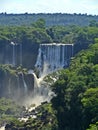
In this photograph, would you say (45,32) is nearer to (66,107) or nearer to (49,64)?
(49,64)

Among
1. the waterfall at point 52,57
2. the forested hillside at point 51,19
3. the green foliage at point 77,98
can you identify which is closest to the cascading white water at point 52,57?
the waterfall at point 52,57

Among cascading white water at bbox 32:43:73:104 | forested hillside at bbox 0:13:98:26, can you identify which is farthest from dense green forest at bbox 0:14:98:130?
forested hillside at bbox 0:13:98:26

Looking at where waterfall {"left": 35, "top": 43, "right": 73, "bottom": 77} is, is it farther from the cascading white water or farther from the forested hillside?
the forested hillside

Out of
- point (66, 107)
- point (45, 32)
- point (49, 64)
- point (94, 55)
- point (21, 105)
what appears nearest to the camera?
point (66, 107)

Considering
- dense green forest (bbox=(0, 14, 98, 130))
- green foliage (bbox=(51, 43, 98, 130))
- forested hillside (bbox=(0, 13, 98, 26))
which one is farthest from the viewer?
forested hillside (bbox=(0, 13, 98, 26))

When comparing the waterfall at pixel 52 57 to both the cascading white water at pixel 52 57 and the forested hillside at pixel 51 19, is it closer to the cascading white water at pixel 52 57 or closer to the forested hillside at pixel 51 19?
the cascading white water at pixel 52 57

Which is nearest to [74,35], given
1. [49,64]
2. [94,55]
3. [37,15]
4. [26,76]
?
[49,64]

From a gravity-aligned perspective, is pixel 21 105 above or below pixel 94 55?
below

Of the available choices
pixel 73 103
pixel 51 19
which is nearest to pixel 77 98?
pixel 73 103

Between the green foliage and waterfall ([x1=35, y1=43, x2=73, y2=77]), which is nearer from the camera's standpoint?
the green foliage
